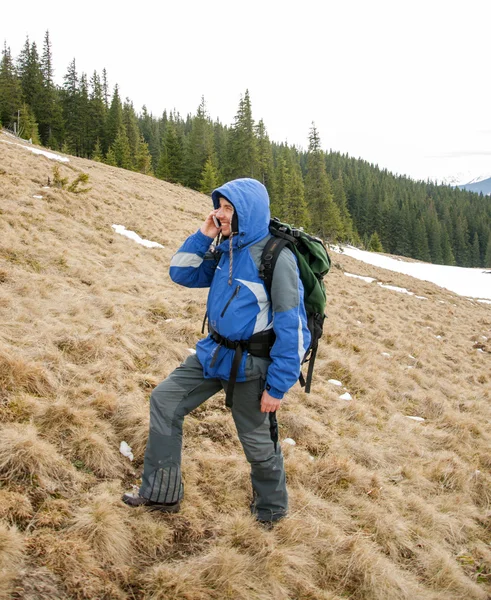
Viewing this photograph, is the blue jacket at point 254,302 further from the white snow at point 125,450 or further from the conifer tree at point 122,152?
the conifer tree at point 122,152

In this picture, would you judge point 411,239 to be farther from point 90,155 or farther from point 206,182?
point 90,155

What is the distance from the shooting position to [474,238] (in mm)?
102312

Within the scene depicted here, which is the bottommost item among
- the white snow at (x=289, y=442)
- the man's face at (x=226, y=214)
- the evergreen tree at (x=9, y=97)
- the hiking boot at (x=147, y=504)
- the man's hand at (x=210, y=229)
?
the white snow at (x=289, y=442)

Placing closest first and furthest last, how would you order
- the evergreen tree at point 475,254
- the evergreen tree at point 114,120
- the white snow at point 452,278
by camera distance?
1. the white snow at point 452,278
2. the evergreen tree at point 114,120
3. the evergreen tree at point 475,254

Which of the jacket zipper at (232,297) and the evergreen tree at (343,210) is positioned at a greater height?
the evergreen tree at (343,210)

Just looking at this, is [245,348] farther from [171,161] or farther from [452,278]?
[171,161]

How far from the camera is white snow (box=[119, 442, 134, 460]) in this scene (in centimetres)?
386

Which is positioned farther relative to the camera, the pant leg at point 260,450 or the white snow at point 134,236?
the white snow at point 134,236

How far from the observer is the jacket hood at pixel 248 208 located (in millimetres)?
2938

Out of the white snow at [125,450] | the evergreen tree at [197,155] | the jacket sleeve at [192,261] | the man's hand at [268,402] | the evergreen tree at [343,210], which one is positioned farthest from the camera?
the evergreen tree at [343,210]

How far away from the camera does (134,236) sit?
13242mm

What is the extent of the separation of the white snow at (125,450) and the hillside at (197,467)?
2.2 inches

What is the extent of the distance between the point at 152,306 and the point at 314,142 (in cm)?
3633

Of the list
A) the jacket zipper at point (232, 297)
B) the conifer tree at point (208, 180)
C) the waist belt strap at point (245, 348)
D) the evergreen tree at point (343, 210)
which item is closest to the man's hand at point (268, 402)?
the waist belt strap at point (245, 348)
